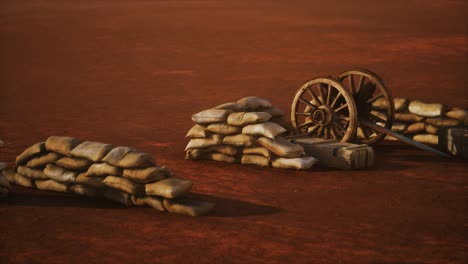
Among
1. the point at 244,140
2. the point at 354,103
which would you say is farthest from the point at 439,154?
the point at 244,140

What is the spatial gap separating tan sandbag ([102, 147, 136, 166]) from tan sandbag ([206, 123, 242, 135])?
5.89ft

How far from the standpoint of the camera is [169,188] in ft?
22.9

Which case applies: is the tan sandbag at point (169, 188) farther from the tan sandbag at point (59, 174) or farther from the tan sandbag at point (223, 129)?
the tan sandbag at point (223, 129)

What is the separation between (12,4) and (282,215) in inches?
1082

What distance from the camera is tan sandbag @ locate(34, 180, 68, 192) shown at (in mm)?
7840

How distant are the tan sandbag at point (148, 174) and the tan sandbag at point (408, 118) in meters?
3.88

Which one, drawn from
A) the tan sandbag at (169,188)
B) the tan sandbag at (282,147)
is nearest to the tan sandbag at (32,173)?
the tan sandbag at (169,188)

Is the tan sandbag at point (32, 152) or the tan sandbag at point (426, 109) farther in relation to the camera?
the tan sandbag at point (426, 109)

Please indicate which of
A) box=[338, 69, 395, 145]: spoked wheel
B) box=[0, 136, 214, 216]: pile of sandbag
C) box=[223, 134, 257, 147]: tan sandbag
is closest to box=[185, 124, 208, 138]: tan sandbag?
box=[223, 134, 257, 147]: tan sandbag

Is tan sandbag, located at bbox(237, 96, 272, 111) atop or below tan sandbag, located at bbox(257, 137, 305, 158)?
atop

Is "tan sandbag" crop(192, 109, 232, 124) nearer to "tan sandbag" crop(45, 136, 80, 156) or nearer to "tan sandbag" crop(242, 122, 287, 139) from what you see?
"tan sandbag" crop(242, 122, 287, 139)

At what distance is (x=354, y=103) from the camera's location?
907cm

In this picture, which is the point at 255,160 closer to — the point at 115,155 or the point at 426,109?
the point at 115,155

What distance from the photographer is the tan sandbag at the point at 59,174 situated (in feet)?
25.5
